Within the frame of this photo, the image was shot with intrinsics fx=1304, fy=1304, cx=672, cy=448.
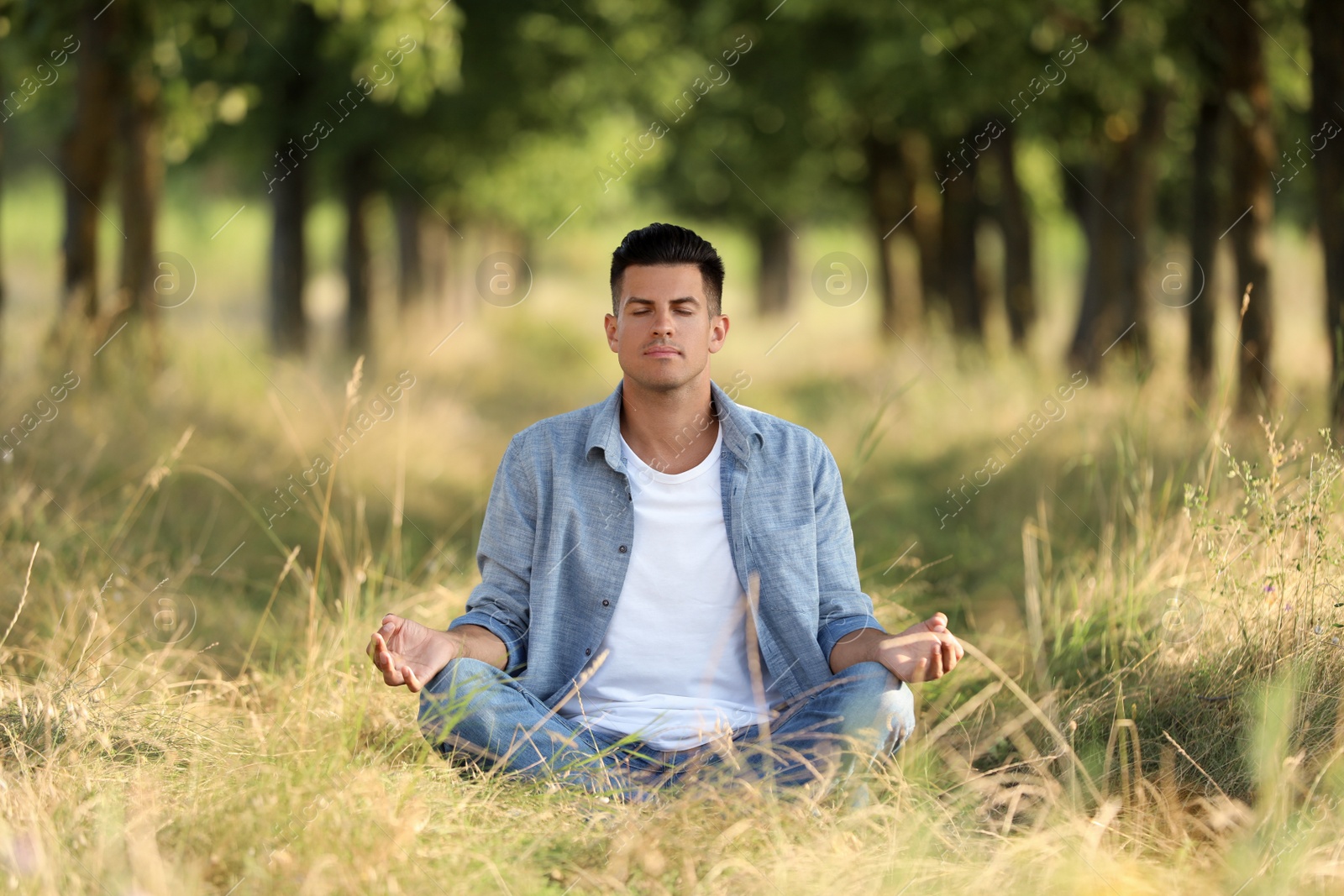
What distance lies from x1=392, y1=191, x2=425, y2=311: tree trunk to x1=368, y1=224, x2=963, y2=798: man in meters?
14.7

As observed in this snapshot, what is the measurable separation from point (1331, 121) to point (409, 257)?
13.6 metres

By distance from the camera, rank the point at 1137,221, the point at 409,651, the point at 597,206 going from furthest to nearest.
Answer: the point at 597,206 < the point at 1137,221 < the point at 409,651

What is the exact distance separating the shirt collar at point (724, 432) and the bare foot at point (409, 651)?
0.64 metres

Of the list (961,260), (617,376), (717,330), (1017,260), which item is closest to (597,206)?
(617,376)

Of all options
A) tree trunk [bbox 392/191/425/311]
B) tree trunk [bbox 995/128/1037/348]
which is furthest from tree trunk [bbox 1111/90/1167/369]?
tree trunk [bbox 392/191/425/311]

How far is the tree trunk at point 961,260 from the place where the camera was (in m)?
16.7

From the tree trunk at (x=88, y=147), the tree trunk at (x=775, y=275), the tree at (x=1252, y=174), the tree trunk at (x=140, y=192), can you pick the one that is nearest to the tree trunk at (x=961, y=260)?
the tree at (x=1252, y=174)

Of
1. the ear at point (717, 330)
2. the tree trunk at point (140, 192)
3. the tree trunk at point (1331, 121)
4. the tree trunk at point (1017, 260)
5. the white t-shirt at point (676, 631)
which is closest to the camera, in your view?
the white t-shirt at point (676, 631)

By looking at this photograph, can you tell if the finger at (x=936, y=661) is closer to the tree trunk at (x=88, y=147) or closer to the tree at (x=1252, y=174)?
the tree at (x=1252, y=174)

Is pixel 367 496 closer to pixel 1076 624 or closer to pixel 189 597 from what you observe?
pixel 189 597

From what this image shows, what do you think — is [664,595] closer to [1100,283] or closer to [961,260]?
[1100,283]

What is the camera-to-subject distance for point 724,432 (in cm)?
354

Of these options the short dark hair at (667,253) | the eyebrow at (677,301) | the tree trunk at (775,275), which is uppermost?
the tree trunk at (775,275)

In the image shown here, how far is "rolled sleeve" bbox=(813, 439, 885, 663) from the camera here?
11.4 ft
